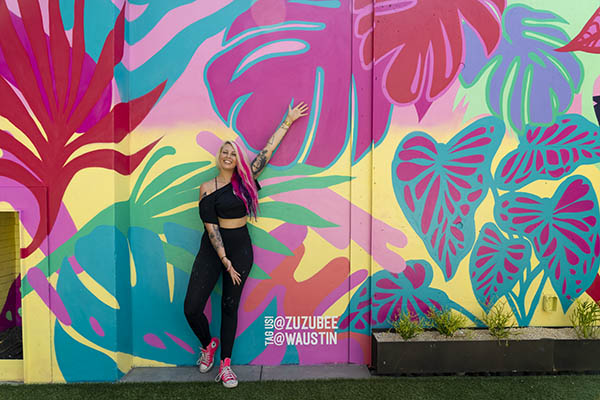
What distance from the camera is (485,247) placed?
337 cm

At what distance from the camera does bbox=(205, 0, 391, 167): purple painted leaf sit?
330 cm

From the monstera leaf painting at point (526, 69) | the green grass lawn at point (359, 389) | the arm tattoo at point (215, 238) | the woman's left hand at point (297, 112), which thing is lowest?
the green grass lawn at point (359, 389)

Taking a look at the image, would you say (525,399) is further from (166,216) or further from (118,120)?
(118,120)

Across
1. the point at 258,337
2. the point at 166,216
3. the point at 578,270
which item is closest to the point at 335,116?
the point at 166,216

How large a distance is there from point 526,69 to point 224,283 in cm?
302

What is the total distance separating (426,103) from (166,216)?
2342 mm

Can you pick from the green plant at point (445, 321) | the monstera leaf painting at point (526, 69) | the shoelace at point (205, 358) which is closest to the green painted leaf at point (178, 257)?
the shoelace at point (205, 358)

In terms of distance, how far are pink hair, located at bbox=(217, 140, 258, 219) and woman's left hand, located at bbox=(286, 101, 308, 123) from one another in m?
0.48

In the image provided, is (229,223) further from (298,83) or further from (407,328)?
(407,328)

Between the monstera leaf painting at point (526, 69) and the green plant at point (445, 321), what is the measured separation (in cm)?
164

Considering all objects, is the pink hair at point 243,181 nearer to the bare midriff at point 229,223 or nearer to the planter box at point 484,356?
the bare midriff at point 229,223

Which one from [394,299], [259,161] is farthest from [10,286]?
[394,299]

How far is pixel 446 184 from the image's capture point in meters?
3.35

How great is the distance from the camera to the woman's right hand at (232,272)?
3006 millimetres
